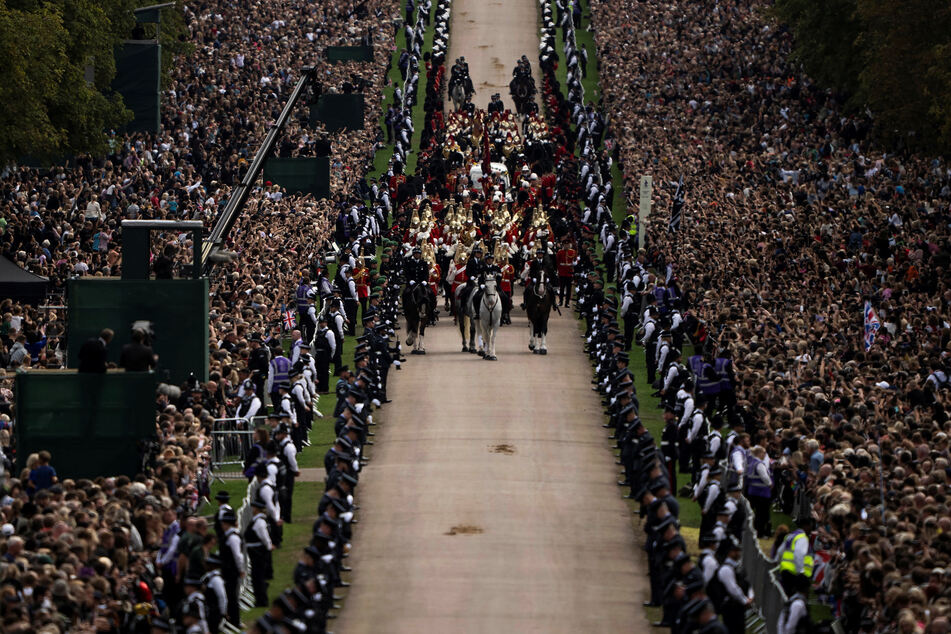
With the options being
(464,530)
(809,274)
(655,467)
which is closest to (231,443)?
(464,530)

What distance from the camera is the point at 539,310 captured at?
4362 cm

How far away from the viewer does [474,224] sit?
5122 centimetres

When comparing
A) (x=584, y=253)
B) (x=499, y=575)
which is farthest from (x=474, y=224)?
(x=499, y=575)

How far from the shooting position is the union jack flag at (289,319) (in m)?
43.2

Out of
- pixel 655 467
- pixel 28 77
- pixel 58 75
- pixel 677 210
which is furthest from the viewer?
pixel 677 210

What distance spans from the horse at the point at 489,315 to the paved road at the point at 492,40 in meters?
34.0

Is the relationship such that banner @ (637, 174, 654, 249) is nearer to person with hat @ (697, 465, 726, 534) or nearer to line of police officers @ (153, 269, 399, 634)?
line of police officers @ (153, 269, 399, 634)

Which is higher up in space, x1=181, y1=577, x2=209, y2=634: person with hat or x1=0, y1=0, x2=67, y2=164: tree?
x1=0, y1=0, x2=67, y2=164: tree

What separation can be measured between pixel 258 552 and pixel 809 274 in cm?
1952

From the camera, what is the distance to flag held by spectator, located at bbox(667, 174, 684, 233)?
5353 centimetres

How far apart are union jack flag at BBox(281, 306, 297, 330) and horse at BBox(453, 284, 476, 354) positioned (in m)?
3.58

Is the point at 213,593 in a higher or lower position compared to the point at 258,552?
higher

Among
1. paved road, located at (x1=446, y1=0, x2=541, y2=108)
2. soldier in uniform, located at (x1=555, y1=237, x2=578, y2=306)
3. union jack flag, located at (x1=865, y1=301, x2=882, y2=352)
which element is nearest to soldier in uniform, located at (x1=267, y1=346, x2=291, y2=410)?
union jack flag, located at (x1=865, y1=301, x2=882, y2=352)

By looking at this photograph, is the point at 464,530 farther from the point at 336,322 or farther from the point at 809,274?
the point at 809,274
